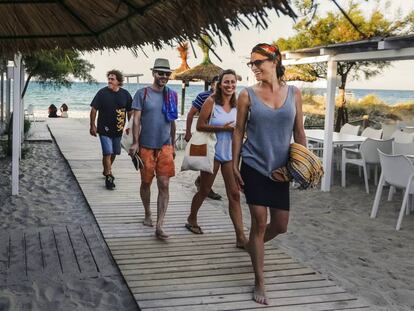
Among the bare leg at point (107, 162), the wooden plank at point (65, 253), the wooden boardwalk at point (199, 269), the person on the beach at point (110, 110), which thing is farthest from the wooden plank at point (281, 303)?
the bare leg at point (107, 162)

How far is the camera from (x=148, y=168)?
5.09m

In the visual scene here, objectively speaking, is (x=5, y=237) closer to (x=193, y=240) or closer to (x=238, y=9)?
(x=193, y=240)

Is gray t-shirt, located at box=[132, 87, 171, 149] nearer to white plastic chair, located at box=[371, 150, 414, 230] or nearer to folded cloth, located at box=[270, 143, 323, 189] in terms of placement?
folded cloth, located at box=[270, 143, 323, 189]

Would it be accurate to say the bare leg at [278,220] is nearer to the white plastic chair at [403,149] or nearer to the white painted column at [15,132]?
the white painted column at [15,132]

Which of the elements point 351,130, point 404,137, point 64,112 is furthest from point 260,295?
point 64,112

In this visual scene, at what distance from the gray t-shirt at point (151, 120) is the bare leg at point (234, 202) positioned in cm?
74

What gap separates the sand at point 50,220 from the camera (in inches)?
142

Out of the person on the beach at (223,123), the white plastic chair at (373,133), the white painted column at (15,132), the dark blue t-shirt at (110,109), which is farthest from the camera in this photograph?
the white plastic chair at (373,133)

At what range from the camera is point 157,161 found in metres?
5.12

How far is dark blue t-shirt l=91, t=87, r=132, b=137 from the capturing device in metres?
7.46

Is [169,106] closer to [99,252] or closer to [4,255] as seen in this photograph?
[99,252]

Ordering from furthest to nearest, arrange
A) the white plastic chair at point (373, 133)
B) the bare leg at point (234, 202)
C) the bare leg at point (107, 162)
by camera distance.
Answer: the white plastic chair at point (373, 133) → the bare leg at point (107, 162) → the bare leg at point (234, 202)

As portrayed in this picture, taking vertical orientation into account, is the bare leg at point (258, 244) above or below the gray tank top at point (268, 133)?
below

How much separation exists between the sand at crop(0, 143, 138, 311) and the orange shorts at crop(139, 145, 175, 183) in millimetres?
1162
